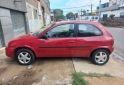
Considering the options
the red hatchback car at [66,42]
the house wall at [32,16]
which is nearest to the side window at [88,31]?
the red hatchback car at [66,42]

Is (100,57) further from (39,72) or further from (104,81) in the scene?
(39,72)

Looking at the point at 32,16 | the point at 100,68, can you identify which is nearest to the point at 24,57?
the point at 100,68

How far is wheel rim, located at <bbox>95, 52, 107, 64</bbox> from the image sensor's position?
12.5 ft

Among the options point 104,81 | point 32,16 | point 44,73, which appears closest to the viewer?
point 104,81

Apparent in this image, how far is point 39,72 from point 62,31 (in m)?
1.64

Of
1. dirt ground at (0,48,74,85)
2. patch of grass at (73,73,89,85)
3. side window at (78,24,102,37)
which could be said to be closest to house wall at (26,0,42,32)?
dirt ground at (0,48,74,85)

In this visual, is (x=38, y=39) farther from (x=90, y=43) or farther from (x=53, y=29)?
(x=90, y=43)

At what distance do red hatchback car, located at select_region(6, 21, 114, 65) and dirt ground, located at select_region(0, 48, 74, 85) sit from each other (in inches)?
16.4

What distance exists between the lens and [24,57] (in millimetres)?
3795

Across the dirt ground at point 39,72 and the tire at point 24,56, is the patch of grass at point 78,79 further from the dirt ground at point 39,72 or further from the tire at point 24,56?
the tire at point 24,56

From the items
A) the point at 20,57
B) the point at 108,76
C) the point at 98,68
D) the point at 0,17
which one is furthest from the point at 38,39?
the point at 0,17

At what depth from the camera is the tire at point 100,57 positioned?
3777mm

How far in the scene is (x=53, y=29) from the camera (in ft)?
12.2

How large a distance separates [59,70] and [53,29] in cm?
147
